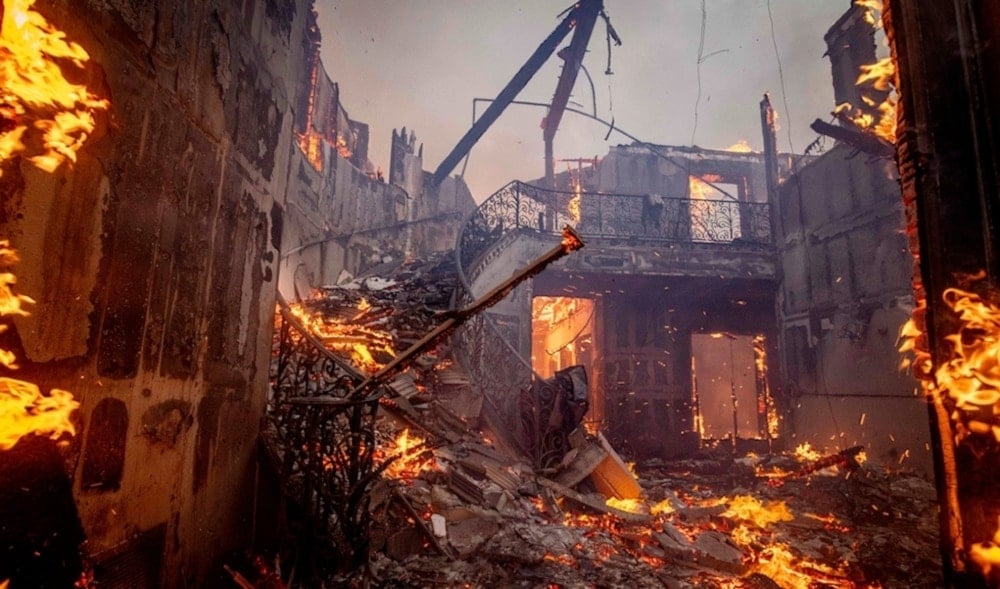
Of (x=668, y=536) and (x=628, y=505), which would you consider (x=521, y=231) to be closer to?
(x=628, y=505)

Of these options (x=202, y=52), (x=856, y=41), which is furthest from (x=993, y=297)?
(x=856, y=41)

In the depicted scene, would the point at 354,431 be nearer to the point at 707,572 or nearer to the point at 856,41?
the point at 707,572

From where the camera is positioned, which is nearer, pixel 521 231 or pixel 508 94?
pixel 521 231

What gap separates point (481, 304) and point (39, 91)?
2.78 m

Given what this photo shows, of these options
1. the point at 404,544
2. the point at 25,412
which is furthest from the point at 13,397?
the point at 404,544

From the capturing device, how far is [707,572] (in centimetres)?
547

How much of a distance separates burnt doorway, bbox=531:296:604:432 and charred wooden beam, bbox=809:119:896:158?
→ 8709mm

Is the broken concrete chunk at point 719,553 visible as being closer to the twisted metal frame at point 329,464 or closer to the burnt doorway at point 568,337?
the twisted metal frame at point 329,464

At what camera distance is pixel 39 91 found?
218cm

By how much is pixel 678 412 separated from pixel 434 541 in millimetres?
12066

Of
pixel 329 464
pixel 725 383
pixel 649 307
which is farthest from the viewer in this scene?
pixel 725 383

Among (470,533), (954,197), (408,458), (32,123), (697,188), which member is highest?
(697,188)

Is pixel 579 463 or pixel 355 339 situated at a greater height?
pixel 355 339

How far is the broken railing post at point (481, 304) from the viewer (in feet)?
11.7
